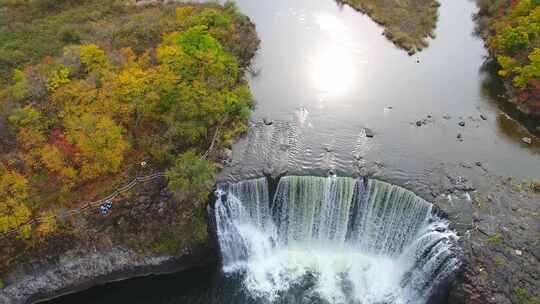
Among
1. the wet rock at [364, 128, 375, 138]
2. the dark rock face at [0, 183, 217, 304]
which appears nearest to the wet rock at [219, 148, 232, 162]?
the dark rock face at [0, 183, 217, 304]

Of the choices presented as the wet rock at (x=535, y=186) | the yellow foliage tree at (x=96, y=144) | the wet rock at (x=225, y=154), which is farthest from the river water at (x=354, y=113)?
the yellow foliage tree at (x=96, y=144)

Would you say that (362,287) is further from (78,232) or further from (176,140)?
(78,232)

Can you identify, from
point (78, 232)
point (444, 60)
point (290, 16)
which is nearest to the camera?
point (78, 232)

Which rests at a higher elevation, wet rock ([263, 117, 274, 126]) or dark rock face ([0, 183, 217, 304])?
wet rock ([263, 117, 274, 126])

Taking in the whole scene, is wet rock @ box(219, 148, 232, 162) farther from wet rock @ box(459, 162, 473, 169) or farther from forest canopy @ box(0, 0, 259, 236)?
wet rock @ box(459, 162, 473, 169)

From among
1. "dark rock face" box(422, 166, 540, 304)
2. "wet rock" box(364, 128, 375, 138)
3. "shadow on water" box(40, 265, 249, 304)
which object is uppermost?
"wet rock" box(364, 128, 375, 138)

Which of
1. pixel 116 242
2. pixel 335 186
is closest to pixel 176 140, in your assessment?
pixel 116 242

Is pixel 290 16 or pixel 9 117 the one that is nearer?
pixel 9 117
